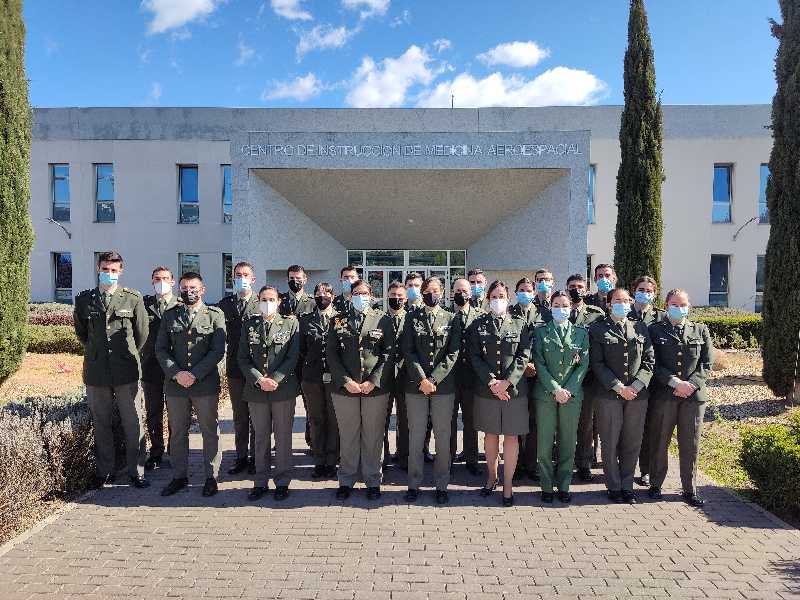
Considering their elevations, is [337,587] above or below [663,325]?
below

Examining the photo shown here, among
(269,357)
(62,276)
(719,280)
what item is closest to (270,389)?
(269,357)

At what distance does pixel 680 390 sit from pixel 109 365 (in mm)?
5369

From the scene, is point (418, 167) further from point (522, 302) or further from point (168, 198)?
point (168, 198)

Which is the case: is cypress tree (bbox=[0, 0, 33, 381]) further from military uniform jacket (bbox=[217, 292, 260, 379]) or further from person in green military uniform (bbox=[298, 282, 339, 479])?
person in green military uniform (bbox=[298, 282, 339, 479])

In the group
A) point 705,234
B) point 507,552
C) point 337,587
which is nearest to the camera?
point 337,587

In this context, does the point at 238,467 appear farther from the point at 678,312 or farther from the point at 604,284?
the point at 678,312

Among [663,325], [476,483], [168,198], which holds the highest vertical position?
[168,198]

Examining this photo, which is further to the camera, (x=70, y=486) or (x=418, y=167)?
(x=418, y=167)

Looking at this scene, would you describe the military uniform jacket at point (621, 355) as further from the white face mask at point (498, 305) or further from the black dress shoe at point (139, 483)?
the black dress shoe at point (139, 483)

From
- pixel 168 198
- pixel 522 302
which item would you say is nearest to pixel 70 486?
pixel 522 302

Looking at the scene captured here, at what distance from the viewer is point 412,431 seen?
15.6 ft

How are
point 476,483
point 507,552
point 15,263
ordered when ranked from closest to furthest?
point 507,552 → point 476,483 → point 15,263

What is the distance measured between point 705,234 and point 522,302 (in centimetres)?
1559

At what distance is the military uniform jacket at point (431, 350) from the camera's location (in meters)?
4.65
